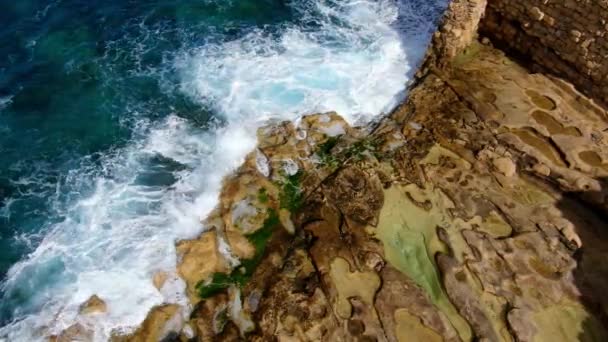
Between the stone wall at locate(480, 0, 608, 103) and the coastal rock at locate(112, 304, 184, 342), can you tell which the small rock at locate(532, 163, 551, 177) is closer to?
the stone wall at locate(480, 0, 608, 103)

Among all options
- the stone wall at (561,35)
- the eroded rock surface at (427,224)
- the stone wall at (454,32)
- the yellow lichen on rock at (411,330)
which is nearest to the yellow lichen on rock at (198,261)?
the eroded rock surface at (427,224)

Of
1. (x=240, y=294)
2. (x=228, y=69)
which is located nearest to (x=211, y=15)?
(x=228, y=69)

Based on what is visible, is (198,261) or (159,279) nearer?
(159,279)

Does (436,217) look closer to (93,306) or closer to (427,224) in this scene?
(427,224)

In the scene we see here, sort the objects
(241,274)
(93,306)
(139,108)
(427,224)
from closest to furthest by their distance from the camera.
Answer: (93,306)
(427,224)
(241,274)
(139,108)

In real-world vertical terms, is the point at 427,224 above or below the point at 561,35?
below

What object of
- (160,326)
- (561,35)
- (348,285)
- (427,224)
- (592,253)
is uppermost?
(561,35)

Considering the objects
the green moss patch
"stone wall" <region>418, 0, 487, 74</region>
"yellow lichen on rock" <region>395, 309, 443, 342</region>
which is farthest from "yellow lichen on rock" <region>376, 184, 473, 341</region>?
"stone wall" <region>418, 0, 487, 74</region>

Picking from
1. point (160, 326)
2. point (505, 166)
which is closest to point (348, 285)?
point (160, 326)
